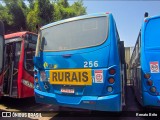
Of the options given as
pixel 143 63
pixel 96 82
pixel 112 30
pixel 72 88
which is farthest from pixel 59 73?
pixel 143 63

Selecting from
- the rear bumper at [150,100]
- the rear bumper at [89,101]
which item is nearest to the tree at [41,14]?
the rear bumper at [89,101]

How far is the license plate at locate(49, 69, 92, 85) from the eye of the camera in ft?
14.9

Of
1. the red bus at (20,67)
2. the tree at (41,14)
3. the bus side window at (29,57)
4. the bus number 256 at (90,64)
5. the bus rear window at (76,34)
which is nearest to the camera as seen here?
the bus number 256 at (90,64)

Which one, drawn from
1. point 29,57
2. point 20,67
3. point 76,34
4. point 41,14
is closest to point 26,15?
point 41,14

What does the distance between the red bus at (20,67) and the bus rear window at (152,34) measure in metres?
3.78

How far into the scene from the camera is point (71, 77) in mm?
4727

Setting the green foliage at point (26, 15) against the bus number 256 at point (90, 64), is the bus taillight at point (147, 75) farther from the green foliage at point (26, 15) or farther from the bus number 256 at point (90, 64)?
the green foliage at point (26, 15)

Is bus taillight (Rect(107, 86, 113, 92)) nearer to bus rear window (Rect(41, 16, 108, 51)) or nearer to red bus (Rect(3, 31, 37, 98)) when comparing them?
bus rear window (Rect(41, 16, 108, 51))

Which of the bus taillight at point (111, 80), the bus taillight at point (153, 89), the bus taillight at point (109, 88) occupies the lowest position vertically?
the bus taillight at point (153, 89)

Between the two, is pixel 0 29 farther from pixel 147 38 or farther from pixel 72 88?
pixel 147 38

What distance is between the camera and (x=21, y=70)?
6.57m

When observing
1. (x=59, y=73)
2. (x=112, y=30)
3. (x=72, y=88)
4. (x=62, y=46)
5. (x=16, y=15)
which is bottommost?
(x=72, y=88)

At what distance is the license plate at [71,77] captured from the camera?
4.55 metres

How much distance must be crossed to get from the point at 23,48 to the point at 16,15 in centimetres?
1013
